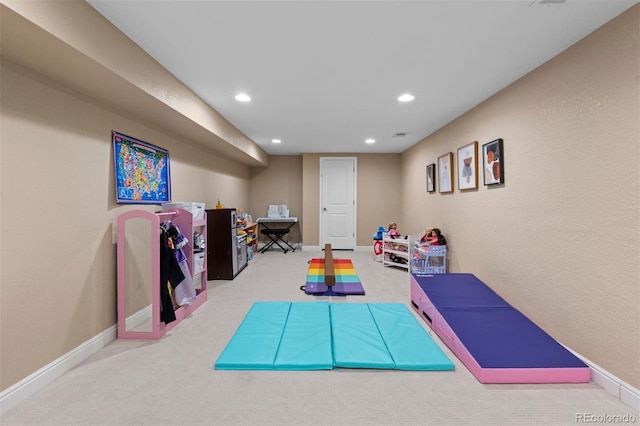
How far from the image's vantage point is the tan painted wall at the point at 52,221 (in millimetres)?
1628

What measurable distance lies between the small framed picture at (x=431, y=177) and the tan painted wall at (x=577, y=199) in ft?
5.09

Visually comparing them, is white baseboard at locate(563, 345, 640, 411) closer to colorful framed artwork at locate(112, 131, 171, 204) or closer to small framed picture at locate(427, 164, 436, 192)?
small framed picture at locate(427, 164, 436, 192)

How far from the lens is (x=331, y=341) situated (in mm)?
2260

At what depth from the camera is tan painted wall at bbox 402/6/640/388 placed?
64.4 inches

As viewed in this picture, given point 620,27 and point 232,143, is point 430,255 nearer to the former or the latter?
point 620,27

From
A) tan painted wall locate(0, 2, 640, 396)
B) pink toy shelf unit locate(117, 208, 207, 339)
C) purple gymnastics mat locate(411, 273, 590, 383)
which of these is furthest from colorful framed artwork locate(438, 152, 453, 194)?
pink toy shelf unit locate(117, 208, 207, 339)

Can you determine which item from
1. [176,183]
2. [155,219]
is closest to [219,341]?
[155,219]

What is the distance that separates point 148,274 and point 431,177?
438 centimetres

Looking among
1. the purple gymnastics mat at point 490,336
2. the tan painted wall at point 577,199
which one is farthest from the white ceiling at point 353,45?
the purple gymnastics mat at point 490,336

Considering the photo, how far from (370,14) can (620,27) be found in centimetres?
157

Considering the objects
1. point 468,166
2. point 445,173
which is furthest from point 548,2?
point 445,173

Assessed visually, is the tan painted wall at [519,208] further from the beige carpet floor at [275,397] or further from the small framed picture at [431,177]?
the small framed picture at [431,177]

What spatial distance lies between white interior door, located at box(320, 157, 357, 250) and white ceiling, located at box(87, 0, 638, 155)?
Answer: 3.24 metres

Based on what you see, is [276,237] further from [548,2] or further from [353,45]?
[548,2]
